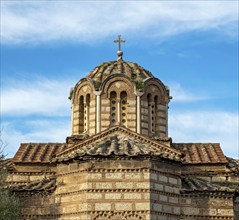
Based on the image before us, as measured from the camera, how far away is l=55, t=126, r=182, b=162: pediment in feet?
80.0

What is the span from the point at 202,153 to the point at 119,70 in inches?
239

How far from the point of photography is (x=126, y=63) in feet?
107

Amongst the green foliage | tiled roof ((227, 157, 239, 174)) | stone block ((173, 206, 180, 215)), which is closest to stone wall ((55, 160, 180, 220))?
stone block ((173, 206, 180, 215))

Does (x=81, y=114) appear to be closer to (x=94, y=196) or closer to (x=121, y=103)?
(x=121, y=103)

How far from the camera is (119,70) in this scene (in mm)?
31328

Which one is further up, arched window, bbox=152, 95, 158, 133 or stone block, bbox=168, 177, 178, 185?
arched window, bbox=152, 95, 158, 133

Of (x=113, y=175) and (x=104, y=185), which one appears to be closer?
(x=104, y=185)

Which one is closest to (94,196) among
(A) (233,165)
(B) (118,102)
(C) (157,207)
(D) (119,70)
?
(C) (157,207)

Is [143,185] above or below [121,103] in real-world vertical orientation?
below

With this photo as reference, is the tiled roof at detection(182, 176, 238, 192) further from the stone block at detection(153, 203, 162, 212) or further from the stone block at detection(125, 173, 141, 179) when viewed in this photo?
the stone block at detection(125, 173, 141, 179)

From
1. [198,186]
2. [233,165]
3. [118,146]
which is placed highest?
[233,165]

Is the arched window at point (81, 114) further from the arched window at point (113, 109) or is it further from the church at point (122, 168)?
the arched window at point (113, 109)

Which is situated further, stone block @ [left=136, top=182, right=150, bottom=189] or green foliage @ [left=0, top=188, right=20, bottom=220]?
stone block @ [left=136, top=182, right=150, bottom=189]

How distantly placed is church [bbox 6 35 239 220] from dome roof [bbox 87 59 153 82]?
4.6 inches
